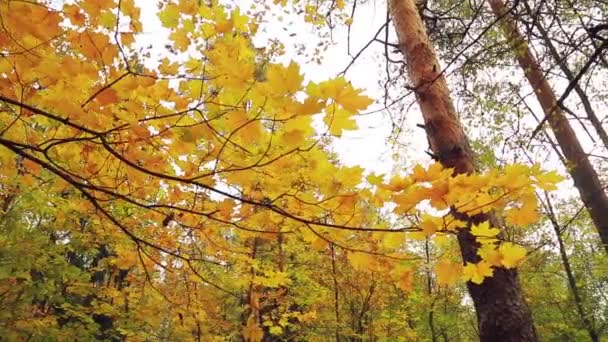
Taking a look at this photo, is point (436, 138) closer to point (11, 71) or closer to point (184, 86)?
point (184, 86)

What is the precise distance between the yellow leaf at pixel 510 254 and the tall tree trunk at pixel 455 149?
42 cm

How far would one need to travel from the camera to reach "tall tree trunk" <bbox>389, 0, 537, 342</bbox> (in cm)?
198

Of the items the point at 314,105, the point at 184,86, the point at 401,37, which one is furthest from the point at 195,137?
the point at 401,37

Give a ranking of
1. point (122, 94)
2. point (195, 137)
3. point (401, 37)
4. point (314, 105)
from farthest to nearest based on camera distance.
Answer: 1. point (401, 37)
2. point (122, 94)
3. point (195, 137)
4. point (314, 105)

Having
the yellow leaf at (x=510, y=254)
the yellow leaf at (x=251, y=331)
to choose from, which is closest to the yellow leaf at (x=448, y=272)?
the yellow leaf at (x=510, y=254)

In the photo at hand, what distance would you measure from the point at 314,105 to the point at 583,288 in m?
12.1

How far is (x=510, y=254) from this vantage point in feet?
3.44

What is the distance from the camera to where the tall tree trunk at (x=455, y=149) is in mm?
1982

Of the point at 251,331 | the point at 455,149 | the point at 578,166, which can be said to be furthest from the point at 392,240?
the point at 578,166

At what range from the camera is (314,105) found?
801 mm

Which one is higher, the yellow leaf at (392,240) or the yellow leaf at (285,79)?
the yellow leaf at (285,79)

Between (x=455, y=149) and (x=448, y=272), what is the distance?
1.36 m

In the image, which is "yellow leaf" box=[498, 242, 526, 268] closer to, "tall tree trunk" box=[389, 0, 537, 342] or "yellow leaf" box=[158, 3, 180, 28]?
"tall tree trunk" box=[389, 0, 537, 342]

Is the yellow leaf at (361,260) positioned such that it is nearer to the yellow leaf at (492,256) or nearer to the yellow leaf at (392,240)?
the yellow leaf at (392,240)
